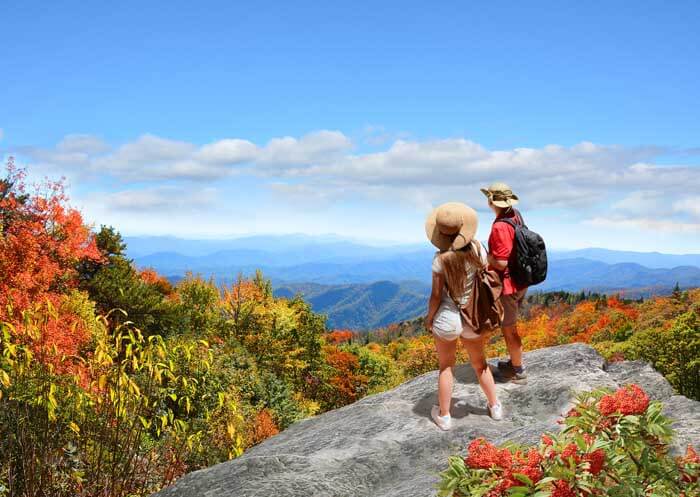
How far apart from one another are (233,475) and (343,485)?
131 centimetres

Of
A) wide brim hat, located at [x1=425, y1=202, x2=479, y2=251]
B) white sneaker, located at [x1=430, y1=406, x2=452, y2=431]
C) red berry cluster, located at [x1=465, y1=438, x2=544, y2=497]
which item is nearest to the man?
wide brim hat, located at [x1=425, y1=202, x2=479, y2=251]

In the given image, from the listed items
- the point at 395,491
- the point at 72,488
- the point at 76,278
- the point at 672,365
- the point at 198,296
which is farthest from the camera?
the point at 198,296

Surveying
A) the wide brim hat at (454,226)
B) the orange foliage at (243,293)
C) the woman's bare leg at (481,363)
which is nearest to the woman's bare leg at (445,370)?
the woman's bare leg at (481,363)

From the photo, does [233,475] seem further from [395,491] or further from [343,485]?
[395,491]

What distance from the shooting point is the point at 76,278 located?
33906 mm

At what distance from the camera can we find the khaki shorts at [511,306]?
853 cm

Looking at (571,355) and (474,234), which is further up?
(474,234)

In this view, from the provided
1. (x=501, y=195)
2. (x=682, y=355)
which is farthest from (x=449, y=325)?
(x=682, y=355)

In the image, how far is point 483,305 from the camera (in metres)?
7.82

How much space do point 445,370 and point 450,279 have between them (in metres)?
1.37

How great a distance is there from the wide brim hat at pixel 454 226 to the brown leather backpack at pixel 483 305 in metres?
0.42

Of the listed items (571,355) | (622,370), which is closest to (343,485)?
(571,355)

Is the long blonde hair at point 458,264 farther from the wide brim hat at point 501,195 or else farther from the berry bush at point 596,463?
the berry bush at point 596,463

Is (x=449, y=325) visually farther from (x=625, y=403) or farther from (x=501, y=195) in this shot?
(x=625, y=403)
